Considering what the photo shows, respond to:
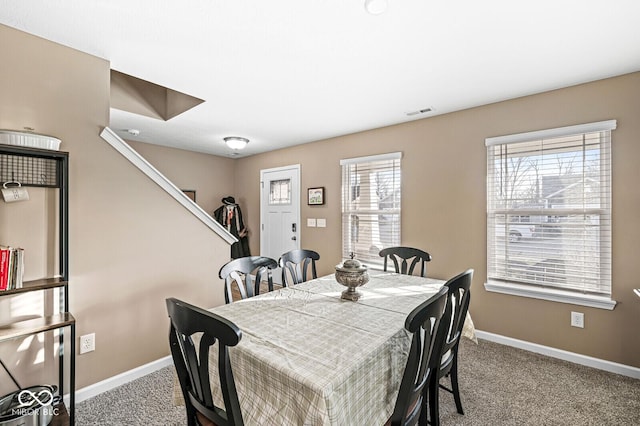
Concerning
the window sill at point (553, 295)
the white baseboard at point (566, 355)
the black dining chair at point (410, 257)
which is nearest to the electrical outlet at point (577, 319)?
the window sill at point (553, 295)

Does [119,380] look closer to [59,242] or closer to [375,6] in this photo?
[59,242]

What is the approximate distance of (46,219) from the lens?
188 centimetres

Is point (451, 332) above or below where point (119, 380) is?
above

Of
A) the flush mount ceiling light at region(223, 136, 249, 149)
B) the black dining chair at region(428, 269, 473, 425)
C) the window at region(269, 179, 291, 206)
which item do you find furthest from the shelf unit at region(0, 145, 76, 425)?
the window at region(269, 179, 291, 206)

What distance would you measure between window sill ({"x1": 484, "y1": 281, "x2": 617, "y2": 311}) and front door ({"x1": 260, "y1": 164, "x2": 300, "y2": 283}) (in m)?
2.79

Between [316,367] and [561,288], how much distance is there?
2.62 metres

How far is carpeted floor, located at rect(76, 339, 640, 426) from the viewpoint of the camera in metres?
1.84

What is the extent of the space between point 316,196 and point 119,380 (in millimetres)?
3031

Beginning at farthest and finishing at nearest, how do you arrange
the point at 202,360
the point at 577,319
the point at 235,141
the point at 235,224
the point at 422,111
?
1. the point at 235,224
2. the point at 235,141
3. the point at 422,111
4. the point at 577,319
5. the point at 202,360

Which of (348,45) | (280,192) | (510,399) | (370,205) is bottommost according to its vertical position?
(510,399)

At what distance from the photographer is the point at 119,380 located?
218 cm

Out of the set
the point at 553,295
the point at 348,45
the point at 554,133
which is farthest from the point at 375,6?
the point at 553,295

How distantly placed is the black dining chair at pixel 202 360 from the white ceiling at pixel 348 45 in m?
1.57

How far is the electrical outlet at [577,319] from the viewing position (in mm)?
2499
